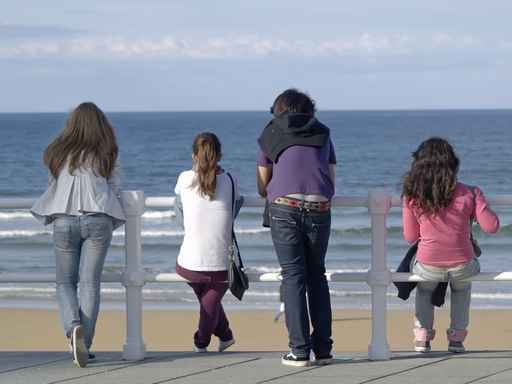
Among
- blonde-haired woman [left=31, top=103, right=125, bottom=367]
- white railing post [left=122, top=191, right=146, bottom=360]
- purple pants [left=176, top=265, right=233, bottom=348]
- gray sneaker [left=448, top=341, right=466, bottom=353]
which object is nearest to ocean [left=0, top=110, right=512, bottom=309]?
gray sneaker [left=448, top=341, right=466, bottom=353]

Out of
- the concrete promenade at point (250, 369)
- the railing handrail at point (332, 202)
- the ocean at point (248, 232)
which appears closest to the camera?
the concrete promenade at point (250, 369)

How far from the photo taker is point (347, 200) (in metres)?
6.02

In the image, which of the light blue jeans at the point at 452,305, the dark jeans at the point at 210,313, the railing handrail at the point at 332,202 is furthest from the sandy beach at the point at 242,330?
the railing handrail at the point at 332,202

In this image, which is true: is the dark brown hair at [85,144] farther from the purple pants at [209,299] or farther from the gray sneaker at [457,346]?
the gray sneaker at [457,346]

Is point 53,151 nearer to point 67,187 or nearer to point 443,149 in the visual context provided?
point 67,187

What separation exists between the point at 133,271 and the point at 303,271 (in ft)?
3.45

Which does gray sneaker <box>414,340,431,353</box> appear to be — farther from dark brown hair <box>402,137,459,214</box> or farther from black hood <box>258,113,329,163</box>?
black hood <box>258,113,329,163</box>

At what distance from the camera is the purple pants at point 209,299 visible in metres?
6.24

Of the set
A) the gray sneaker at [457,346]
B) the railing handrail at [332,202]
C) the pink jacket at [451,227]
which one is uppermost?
the railing handrail at [332,202]

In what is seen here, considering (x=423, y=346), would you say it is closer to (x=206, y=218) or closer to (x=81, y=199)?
(x=206, y=218)

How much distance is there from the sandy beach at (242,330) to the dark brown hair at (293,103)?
16.5 ft

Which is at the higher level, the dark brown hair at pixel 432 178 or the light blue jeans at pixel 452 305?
the dark brown hair at pixel 432 178

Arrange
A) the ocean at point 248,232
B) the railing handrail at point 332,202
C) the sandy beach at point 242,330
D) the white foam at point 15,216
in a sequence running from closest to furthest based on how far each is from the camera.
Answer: the railing handrail at point 332,202 → the sandy beach at point 242,330 → the ocean at point 248,232 → the white foam at point 15,216

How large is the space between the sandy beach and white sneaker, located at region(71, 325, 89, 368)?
15.7ft
